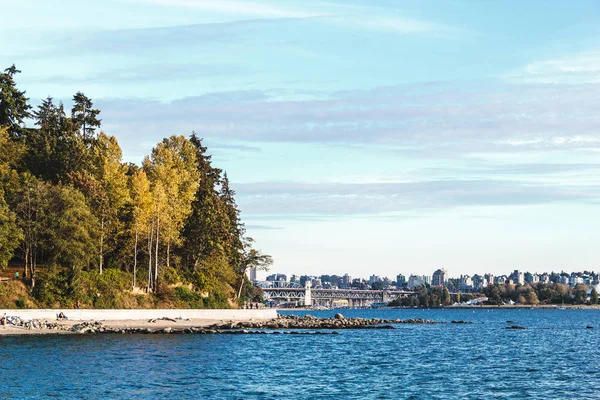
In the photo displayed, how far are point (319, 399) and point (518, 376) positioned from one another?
19.9m

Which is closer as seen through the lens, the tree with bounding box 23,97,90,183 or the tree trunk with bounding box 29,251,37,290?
the tree trunk with bounding box 29,251,37,290

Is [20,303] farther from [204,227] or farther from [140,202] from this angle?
[204,227]

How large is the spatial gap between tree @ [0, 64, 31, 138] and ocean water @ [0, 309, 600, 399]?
Result: 48.1 m

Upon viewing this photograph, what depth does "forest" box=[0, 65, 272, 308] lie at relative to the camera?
94250 millimetres

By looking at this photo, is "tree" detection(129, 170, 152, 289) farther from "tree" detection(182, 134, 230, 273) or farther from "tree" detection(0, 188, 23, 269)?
"tree" detection(0, 188, 23, 269)

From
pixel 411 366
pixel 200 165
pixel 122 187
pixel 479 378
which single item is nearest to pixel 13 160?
pixel 122 187

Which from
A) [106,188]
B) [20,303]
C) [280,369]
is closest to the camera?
[280,369]

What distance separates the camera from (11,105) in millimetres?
117750

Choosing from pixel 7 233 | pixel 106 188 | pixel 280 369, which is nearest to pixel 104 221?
pixel 106 188

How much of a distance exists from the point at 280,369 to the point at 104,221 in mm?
45835

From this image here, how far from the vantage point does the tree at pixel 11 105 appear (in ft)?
385

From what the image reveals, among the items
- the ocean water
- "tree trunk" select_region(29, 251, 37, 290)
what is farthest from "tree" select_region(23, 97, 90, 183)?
the ocean water

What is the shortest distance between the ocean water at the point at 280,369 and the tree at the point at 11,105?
48.1 metres

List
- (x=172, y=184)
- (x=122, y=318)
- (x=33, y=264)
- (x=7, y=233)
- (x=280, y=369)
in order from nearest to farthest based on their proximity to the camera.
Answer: (x=280, y=369) < (x=7, y=233) < (x=122, y=318) < (x=33, y=264) < (x=172, y=184)
